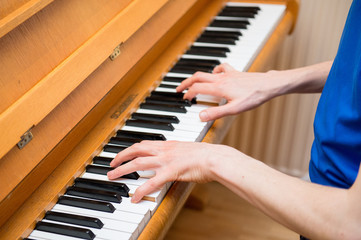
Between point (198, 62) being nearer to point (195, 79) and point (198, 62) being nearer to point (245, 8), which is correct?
point (195, 79)

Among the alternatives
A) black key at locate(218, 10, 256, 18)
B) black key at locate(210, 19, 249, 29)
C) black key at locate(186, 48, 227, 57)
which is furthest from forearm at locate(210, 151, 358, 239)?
black key at locate(218, 10, 256, 18)

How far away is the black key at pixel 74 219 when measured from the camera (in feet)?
2.89

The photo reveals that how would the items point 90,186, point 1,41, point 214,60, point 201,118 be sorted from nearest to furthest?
1. point 1,41
2. point 90,186
3. point 201,118
4. point 214,60

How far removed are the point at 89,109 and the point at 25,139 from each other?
24 cm

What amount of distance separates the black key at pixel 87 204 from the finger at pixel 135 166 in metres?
0.08

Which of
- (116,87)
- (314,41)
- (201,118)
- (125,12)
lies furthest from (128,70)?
(314,41)

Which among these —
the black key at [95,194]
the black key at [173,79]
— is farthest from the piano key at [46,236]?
the black key at [173,79]

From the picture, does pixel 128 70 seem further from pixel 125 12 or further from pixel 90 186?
pixel 90 186

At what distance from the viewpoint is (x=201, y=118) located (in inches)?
46.4

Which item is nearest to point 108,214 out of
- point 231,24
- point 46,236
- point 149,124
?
point 46,236

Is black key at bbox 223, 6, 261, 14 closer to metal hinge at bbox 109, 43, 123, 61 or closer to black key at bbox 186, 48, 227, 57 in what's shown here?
black key at bbox 186, 48, 227, 57

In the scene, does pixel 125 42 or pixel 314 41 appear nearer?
pixel 125 42

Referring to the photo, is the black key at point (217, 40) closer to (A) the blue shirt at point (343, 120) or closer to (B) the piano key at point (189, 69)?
(B) the piano key at point (189, 69)

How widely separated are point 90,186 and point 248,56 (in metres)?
0.78
